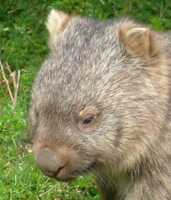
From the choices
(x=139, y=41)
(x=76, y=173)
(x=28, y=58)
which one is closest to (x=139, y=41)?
(x=139, y=41)

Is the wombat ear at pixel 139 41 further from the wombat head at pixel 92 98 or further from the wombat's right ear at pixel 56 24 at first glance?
the wombat's right ear at pixel 56 24

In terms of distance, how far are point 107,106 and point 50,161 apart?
0.42 meters

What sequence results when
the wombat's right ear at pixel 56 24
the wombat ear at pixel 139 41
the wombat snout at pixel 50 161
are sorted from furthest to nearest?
1. the wombat's right ear at pixel 56 24
2. the wombat ear at pixel 139 41
3. the wombat snout at pixel 50 161

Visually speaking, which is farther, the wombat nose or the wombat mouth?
the wombat mouth

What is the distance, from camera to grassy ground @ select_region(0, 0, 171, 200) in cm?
509

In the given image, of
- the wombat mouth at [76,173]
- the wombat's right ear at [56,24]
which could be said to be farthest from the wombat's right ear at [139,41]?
the wombat mouth at [76,173]

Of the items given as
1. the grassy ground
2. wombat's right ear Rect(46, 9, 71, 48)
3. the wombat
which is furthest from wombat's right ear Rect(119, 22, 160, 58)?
the grassy ground

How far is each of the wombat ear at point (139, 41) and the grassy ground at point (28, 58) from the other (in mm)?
1279

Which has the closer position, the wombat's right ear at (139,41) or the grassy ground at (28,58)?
the wombat's right ear at (139,41)

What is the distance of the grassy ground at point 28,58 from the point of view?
509 cm

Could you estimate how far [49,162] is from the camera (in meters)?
3.82

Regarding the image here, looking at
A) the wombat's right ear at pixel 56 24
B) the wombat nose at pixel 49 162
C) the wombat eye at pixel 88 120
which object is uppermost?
the wombat's right ear at pixel 56 24

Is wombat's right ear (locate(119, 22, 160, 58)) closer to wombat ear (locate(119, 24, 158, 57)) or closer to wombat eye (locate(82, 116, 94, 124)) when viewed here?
wombat ear (locate(119, 24, 158, 57))

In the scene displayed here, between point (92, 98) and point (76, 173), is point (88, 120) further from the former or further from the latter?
point (76, 173)
